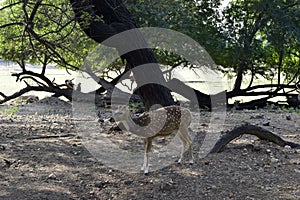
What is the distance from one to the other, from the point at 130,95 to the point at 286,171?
263 inches

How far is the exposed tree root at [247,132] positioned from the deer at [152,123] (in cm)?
78

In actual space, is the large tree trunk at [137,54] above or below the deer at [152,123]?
above

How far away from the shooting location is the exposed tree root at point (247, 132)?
5996 millimetres

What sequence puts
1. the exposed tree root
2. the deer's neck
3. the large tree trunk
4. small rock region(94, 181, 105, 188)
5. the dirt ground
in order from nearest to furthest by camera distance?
the dirt ground, small rock region(94, 181, 105, 188), the deer's neck, the exposed tree root, the large tree trunk

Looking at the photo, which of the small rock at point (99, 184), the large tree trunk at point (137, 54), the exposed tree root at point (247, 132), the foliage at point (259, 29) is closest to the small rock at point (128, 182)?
the small rock at point (99, 184)

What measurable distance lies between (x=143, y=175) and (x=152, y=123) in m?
0.59

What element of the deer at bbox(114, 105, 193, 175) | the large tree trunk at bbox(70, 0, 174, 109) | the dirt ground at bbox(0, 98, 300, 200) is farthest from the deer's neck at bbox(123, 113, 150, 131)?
the large tree trunk at bbox(70, 0, 174, 109)

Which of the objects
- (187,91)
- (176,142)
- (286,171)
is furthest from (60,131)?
(187,91)

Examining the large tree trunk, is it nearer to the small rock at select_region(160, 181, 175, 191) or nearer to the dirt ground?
the dirt ground

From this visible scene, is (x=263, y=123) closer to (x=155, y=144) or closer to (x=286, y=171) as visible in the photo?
(x=155, y=144)

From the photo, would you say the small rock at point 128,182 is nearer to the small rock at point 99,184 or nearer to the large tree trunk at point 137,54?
the small rock at point 99,184

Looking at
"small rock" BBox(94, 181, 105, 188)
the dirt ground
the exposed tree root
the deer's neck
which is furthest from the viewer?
the exposed tree root

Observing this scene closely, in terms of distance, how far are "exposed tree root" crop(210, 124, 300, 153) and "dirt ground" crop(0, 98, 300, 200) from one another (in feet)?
0.35

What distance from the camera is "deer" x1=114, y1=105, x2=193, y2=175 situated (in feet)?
16.1
